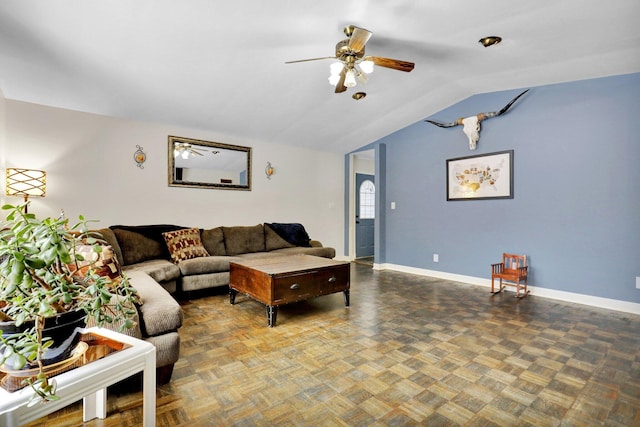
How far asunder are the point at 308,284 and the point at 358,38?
2.19m

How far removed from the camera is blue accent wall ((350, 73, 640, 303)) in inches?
135

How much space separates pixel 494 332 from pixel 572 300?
174cm

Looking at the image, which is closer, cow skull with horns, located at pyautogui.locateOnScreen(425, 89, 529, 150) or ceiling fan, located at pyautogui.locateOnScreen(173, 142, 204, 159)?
cow skull with horns, located at pyautogui.locateOnScreen(425, 89, 529, 150)

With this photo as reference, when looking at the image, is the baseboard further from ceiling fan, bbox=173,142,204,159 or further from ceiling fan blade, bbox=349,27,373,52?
ceiling fan, bbox=173,142,204,159

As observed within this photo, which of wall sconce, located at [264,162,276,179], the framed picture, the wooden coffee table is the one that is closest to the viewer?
the wooden coffee table

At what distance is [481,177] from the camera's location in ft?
14.9

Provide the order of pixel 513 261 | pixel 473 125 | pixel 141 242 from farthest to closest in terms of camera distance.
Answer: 1. pixel 473 125
2. pixel 513 261
3. pixel 141 242

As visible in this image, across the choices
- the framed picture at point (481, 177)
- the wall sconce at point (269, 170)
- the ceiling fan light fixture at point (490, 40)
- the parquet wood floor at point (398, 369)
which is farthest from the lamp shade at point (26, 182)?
the framed picture at point (481, 177)

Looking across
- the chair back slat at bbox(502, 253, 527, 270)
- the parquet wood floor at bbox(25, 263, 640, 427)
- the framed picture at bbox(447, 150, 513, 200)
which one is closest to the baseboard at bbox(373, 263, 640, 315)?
the parquet wood floor at bbox(25, 263, 640, 427)

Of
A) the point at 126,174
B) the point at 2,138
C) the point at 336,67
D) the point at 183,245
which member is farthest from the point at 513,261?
the point at 2,138

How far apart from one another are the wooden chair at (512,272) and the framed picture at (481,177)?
82 cm

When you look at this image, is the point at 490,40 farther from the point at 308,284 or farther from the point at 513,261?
the point at 308,284

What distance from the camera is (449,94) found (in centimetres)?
455

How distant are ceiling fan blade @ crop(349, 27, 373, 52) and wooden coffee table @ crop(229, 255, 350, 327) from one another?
6.60 ft
